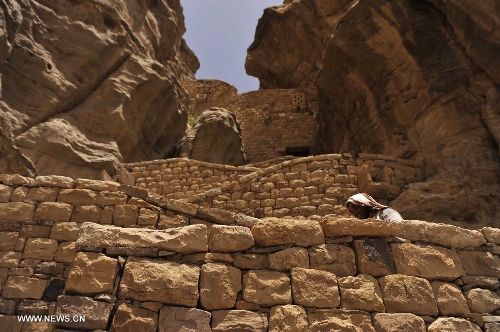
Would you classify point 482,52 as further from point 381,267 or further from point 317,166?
point 381,267

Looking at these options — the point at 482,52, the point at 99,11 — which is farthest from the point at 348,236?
the point at 99,11

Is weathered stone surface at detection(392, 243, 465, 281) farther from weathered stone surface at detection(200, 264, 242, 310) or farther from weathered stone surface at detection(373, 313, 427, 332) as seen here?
weathered stone surface at detection(200, 264, 242, 310)

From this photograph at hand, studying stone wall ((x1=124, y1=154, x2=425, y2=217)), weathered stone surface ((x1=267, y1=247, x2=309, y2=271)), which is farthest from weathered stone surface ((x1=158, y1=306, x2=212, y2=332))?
stone wall ((x1=124, y1=154, x2=425, y2=217))

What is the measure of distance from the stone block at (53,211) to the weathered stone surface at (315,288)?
10.8 ft

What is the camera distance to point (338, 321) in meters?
2.37

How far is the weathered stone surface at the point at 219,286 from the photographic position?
2.38 m

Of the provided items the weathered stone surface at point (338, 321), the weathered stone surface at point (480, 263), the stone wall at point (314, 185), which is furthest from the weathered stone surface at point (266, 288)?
the stone wall at point (314, 185)

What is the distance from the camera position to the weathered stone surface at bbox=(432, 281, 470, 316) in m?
2.61

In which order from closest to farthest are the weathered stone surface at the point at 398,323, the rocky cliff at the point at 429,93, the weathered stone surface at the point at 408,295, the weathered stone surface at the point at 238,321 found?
the weathered stone surface at the point at 238,321 < the weathered stone surface at the point at 398,323 < the weathered stone surface at the point at 408,295 < the rocky cliff at the point at 429,93

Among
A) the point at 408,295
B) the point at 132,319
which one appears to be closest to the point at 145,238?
the point at 132,319

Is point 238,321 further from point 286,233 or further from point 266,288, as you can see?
point 286,233

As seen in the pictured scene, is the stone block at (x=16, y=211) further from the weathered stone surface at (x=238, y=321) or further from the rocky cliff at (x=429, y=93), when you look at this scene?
the rocky cliff at (x=429, y=93)

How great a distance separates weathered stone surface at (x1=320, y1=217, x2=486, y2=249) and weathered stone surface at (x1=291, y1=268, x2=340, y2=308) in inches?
15.0

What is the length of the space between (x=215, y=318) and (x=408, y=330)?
4.35 ft
